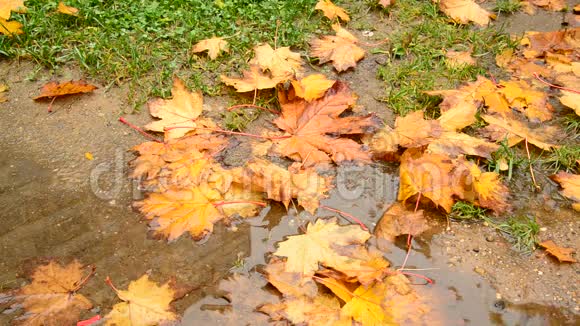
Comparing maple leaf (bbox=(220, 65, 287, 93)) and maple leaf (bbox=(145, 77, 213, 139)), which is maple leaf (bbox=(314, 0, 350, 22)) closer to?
maple leaf (bbox=(220, 65, 287, 93))

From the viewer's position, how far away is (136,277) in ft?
7.20

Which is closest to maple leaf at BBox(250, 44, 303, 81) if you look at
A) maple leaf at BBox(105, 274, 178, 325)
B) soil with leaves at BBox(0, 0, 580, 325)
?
soil with leaves at BBox(0, 0, 580, 325)

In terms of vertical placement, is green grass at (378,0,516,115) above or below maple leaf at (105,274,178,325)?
above

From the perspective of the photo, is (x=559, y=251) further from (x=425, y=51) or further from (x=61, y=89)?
(x=61, y=89)

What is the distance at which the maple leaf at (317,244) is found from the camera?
2.18 meters

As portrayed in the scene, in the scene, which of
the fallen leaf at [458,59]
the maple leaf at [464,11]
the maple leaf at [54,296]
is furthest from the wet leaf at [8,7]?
the maple leaf at [464,11]

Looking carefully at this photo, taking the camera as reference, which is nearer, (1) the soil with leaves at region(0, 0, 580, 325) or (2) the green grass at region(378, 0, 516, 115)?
(1) the soil with leaves at region(0, 0, 580, 325)

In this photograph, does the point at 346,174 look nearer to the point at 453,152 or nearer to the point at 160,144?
the point at 453,152

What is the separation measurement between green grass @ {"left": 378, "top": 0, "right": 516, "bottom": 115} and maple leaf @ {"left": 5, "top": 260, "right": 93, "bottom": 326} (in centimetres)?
189

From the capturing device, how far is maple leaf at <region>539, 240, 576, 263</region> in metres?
2.32

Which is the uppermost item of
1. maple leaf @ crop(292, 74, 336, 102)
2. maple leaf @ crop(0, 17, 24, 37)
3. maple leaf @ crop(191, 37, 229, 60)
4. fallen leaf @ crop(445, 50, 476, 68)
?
maple leaf @ crop(0, 17, 24, 37)

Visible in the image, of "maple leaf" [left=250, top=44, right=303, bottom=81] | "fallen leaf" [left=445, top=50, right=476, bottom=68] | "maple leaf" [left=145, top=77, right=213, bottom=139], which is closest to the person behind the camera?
"maple leaf" [left=145, top=77, right=213, bottom=139]

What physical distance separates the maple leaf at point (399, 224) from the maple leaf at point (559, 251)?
552mm

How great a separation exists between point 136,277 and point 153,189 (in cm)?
48
